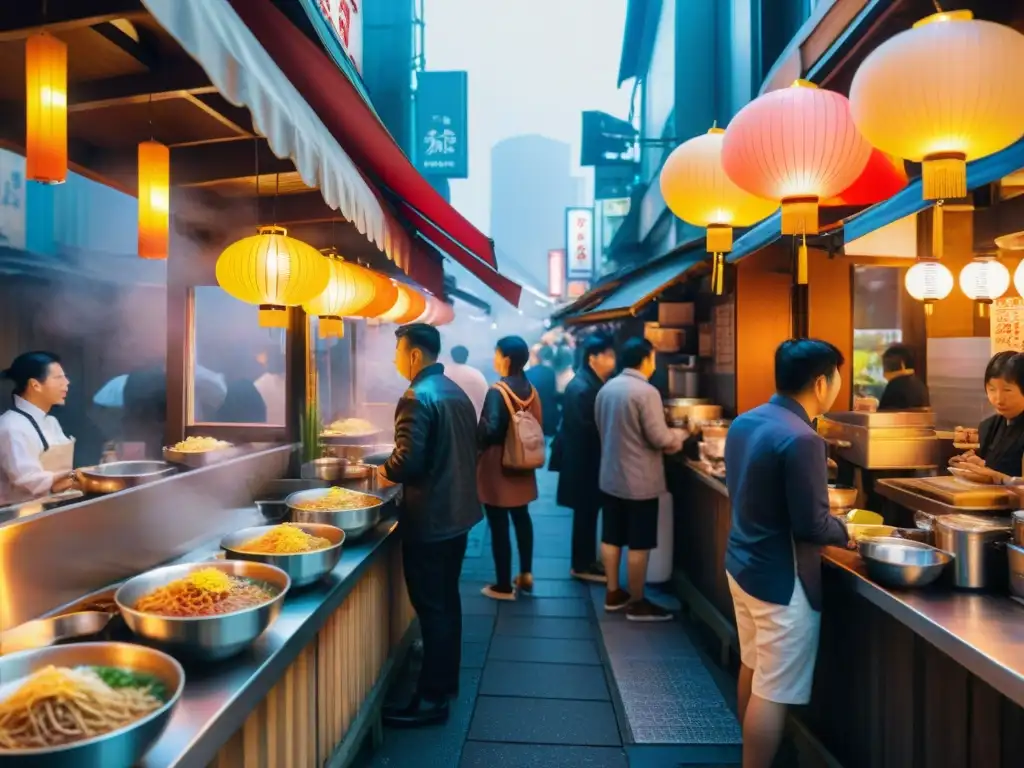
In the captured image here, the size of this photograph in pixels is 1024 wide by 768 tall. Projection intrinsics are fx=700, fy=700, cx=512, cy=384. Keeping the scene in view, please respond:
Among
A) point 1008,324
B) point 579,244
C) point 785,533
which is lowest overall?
point 785,533

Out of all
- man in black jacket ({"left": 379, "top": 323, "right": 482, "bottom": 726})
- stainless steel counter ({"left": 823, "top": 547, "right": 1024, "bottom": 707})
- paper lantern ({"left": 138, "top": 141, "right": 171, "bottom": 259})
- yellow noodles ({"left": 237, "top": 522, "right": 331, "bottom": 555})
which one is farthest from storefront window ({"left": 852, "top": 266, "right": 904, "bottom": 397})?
paper lantern ({"left": 138, "top": 141, "right": 171, "bottom": 259})

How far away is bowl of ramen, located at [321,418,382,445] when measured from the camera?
7.50 metres

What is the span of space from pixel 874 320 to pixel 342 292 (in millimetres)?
10996

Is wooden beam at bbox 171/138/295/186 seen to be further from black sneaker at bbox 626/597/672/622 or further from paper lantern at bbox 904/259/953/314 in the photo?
paper lantern at bbox 904/259/953/314

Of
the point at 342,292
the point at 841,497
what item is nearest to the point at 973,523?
the point at 841,497

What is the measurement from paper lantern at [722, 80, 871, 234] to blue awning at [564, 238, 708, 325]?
11.3 ft

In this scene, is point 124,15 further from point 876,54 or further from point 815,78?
point 815,78

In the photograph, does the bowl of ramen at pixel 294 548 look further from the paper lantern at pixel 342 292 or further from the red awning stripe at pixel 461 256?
the red awning stripe at pixel 461 256

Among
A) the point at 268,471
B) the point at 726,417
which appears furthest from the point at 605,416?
the point at 268,471

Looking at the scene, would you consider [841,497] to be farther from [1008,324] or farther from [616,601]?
[1008,324]

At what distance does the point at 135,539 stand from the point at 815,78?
6.21m

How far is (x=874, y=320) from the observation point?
13.0 m

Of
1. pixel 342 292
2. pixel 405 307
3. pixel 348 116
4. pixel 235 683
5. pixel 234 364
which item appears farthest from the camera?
pixel 234 364

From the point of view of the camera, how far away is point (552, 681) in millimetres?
5527
